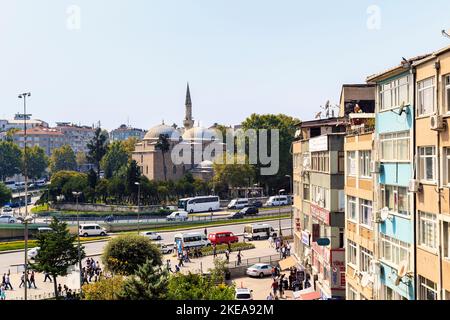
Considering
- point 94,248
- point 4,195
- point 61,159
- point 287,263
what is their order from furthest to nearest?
point 61,159 → point 4,195 → point 94,248 → point 287,263

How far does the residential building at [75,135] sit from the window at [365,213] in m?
111

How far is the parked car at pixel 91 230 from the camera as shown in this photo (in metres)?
43.6

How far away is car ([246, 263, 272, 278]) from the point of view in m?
28.4

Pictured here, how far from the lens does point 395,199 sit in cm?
1391

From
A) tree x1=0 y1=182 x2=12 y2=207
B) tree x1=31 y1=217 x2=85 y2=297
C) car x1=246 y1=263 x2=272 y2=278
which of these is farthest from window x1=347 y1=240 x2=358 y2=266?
tree x1=0 y1=182 x2=12 y2=207

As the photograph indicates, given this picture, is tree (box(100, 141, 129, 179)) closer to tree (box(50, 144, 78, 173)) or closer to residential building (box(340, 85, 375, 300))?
tree (box(50, 144, 78, 173))

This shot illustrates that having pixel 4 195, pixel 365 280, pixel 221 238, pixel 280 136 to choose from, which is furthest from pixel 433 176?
pixel 4 195

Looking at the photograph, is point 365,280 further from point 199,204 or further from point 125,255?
point 199,204

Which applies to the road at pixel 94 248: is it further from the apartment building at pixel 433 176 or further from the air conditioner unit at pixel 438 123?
the air conditioner unit at pixel 438 123

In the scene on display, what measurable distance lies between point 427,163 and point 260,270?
1746 cm

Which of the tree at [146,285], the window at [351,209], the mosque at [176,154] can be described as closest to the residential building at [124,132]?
the mosque at [176,154]

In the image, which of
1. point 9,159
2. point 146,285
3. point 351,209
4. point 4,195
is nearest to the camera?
point 146,285

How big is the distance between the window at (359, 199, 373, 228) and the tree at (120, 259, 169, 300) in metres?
5.65

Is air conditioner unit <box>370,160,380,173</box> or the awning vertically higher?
air conditioner unit <box>370,160,380,173</box>
